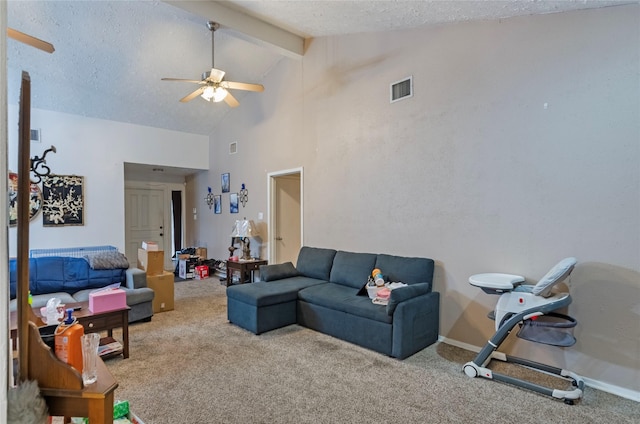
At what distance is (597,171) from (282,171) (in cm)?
403

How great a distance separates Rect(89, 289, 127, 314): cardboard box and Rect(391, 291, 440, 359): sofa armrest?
2.51m

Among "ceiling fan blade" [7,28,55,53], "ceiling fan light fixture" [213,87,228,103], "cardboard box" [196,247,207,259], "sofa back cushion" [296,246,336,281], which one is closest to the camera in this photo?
"ceiling fan blade" [7,28,55,53]

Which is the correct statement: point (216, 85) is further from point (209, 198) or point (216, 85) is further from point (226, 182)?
point (209, 198)

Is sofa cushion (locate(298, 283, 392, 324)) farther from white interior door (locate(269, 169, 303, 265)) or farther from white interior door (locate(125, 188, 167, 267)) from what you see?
white interior door (locate(125, 188, 167, 267))

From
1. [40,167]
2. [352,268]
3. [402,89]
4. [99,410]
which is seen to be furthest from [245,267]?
[99,410]

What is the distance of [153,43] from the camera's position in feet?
15.6

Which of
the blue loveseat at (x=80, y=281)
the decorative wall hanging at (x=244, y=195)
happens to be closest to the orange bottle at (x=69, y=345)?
the blue loveseat at (x=80, y=281)

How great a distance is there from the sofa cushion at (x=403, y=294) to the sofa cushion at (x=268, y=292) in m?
1.28

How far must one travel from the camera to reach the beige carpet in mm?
2286

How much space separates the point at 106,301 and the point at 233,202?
12.4 feet

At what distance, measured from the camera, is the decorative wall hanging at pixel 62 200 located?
545cm

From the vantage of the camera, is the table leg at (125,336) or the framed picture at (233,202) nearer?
the table leg at (125,336)

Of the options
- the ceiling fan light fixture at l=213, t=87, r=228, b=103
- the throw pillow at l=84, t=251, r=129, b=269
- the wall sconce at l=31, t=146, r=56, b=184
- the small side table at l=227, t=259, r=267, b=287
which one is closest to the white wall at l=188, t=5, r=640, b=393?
the small side table at l=227, t=259, r=267, b=287

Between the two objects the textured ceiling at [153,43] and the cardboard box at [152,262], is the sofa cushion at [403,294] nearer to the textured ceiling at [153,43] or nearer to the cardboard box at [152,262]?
the textured ceiling at [153,43]
